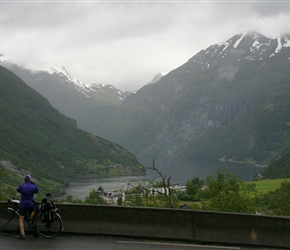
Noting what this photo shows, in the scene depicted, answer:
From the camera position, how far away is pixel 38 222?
54.6 feet

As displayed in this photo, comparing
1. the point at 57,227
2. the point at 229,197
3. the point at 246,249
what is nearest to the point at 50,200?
the point at 57,227

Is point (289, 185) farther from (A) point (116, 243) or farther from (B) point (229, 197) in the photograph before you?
(A) point (116, 243)

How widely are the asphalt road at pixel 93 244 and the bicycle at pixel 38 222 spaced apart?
1.01 feet

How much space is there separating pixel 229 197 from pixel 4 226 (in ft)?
109

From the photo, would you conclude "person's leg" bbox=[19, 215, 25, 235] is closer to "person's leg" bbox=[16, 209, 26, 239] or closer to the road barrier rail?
"person's leg" bbox=[16, 209, 26, 239]

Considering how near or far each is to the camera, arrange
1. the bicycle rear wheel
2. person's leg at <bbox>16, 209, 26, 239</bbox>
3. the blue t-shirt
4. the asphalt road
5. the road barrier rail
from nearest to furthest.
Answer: the asphalt road, person's leg at <bbox>16, 209, 26, 239</bbox>, the blue t-shirt, the road barrier rail, the bicycle rear wheel

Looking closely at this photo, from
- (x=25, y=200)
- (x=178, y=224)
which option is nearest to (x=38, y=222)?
(x=25, y=200)

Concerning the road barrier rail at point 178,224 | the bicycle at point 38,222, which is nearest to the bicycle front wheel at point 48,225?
the bicycle at point 38,222

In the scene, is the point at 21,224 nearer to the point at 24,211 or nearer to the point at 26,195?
the point at 24,211

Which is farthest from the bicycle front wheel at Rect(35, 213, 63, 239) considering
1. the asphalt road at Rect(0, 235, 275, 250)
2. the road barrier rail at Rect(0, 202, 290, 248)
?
the road barrier rail at Rect(0, 202, 290, 248)

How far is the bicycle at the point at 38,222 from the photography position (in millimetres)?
16406

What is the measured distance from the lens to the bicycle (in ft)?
53.8

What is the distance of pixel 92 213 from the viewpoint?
687 inches

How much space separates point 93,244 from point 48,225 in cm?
188
